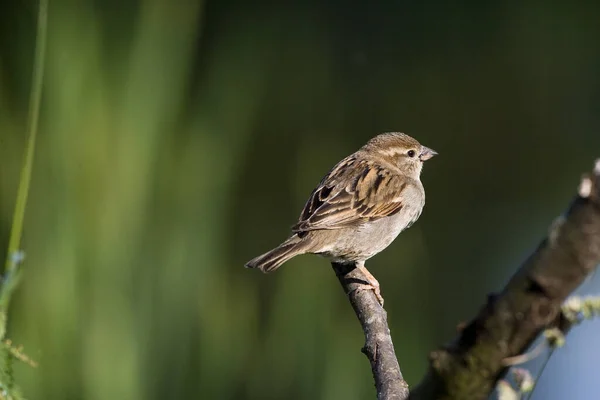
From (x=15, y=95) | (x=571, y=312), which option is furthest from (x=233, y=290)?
(x=571, y=312)

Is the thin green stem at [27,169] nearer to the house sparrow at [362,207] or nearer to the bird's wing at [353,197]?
the house sparrow at [362,207]

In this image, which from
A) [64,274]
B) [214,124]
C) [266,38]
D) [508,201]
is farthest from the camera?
[508,201]

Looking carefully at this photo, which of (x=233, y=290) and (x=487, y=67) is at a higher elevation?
(x=487, y=67)

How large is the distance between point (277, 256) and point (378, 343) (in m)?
0.92

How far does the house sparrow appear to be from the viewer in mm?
3127

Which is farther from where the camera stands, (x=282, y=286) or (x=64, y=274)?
(x=282, y=286)

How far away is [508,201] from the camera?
7035 millimetres

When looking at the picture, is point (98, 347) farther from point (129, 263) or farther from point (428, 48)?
point (428, 48)

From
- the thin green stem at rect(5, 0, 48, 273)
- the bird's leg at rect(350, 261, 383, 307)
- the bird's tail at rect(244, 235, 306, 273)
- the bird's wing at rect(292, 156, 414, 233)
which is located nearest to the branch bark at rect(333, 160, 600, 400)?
the thin green stem at rect(5, 0, 48, 273)

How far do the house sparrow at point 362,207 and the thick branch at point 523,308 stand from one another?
1.90 m

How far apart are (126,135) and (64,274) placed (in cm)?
56

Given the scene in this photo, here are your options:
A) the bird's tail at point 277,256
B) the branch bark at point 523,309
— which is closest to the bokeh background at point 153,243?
the bird's tail at point 277,256

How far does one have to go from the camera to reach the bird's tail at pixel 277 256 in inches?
112

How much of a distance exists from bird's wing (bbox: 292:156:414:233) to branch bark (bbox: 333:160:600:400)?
7.50ft
